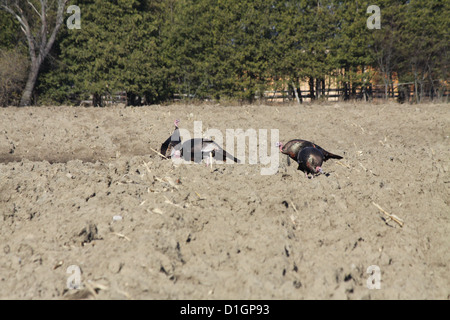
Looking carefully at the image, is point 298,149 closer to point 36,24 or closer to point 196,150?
point 196,150

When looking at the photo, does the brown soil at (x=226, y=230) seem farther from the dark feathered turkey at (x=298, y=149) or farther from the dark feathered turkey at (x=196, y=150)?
the dark feathered turkey at (x=196, y=150)

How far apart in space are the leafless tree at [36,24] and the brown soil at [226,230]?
14.6 metres

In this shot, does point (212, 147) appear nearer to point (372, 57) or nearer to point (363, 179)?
point (363, 179)

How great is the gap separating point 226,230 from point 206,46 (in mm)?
18286

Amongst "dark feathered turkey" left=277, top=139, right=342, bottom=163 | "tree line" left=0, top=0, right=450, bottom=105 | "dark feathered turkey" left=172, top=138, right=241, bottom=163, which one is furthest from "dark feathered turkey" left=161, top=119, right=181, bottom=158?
"tree line" left=0, top=0, right=450, bottom=105

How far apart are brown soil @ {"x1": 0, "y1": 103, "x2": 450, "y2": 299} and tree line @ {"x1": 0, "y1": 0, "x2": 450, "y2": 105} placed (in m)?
13.6

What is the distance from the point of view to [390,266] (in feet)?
16.0

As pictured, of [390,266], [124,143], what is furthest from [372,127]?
[390,266]

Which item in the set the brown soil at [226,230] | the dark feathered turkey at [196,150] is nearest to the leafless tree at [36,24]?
the brown soil at [226,230]

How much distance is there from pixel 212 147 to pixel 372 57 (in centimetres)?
1720

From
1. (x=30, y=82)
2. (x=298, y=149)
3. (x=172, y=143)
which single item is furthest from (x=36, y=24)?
(x=298, y=149)

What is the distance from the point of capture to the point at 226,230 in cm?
522

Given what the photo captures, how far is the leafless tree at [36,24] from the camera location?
19797 millimetres
